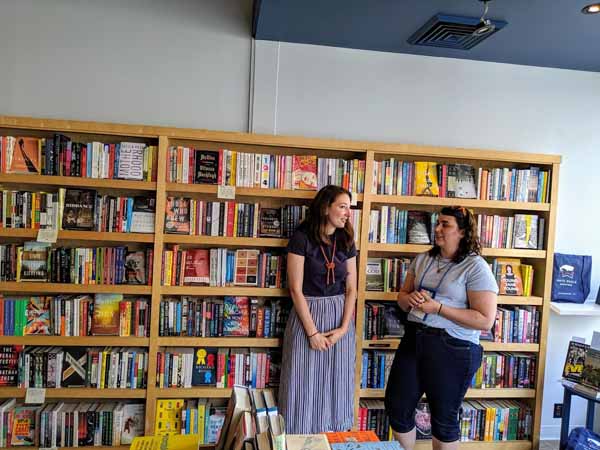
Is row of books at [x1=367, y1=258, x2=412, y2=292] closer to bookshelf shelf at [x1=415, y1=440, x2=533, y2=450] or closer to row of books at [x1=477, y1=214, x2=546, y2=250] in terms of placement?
row of books at [x1=477, y1=214, x2=546, y2=250]

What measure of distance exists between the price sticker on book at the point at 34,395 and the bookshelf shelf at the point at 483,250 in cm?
206

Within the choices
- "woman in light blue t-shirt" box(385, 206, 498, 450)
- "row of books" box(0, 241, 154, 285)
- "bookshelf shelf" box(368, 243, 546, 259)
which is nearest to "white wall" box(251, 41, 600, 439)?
"bookshelf shelf" box(368, 243, 546, 259)

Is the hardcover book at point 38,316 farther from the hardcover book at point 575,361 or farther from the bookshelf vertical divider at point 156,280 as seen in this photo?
the hardcover book at point 575,361

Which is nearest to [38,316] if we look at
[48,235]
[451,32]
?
[48,235]

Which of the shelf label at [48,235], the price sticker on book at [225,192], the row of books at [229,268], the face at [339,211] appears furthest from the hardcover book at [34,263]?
the face at [339,211]

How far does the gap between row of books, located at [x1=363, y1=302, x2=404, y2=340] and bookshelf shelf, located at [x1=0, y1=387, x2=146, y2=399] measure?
1.40m

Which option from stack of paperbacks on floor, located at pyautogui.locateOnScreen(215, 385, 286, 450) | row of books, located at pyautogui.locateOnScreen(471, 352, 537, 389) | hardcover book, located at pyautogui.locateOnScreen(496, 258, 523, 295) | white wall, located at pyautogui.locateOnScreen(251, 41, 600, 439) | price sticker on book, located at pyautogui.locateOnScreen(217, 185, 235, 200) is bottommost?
row of books, located at pyautogui.locateOnScreen(471, 352, 537, 389)

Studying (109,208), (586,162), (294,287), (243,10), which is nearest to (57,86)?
(109,208)

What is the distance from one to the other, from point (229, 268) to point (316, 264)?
548 mm

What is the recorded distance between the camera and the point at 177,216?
2746mm

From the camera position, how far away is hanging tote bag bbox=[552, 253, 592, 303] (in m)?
3.14

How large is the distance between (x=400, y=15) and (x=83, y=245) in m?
2.28

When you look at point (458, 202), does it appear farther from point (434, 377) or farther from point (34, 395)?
point (34, 395)

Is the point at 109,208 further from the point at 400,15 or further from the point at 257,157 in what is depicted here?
the point at 400,15
